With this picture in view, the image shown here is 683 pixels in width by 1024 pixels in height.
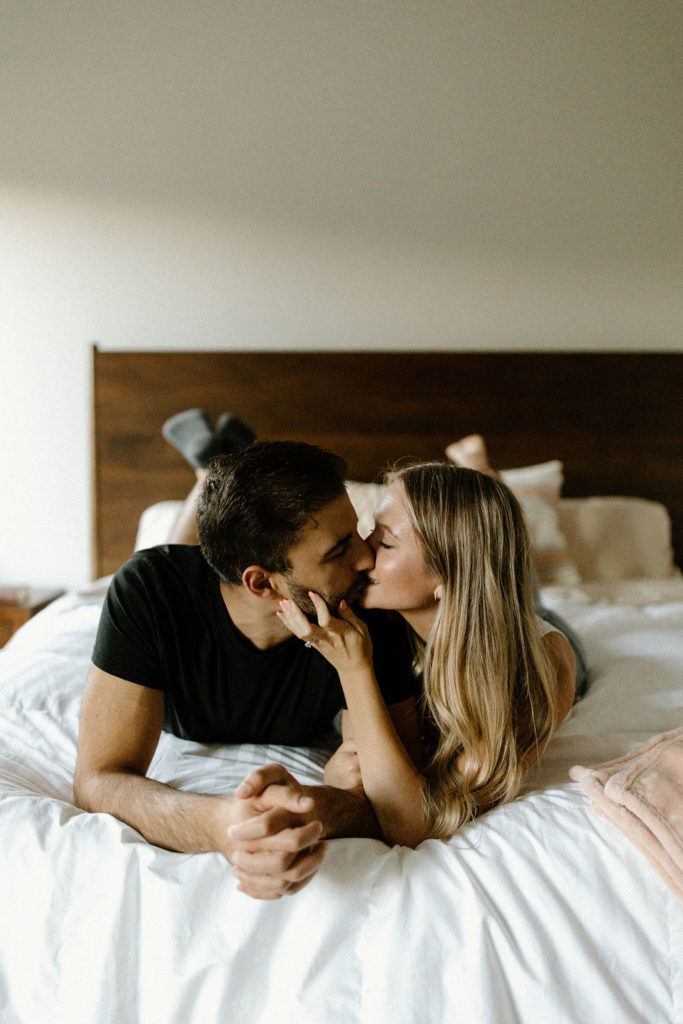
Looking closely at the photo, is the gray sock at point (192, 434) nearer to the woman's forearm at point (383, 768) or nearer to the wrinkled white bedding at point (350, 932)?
the woman's forearm at point (383, 768)

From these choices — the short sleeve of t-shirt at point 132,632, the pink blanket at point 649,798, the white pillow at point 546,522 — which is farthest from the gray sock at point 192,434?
the pink blanket at point 649,798

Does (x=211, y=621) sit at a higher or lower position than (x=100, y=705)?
higher

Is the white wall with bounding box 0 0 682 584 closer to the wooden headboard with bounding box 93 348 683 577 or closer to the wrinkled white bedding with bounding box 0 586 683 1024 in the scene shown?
the wooden headboard with bounding box 93 348 683 577

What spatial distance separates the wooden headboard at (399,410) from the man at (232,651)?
1628 millimetres

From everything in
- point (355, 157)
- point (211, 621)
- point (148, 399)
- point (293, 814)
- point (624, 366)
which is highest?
point (355, 157)

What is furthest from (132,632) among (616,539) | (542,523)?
(616,539)

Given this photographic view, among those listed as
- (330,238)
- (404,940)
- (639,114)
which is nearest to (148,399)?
(330,238)

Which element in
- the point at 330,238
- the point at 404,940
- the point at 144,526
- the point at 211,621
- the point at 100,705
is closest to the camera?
the point at 404,940

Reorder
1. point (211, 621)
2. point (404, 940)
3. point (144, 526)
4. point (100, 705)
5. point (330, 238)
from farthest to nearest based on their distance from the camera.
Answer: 1. point (330, 238)
2. point (144, 526)
3. point (211, 621)
4. point (100, 705)
5. point (404, 940)

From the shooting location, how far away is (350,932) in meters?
0.98

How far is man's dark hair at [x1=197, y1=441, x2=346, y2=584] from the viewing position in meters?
1.29

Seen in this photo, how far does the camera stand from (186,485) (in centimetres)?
302

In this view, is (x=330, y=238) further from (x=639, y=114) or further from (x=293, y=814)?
(x=293, y=814)

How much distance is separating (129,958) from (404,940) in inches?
13.1
